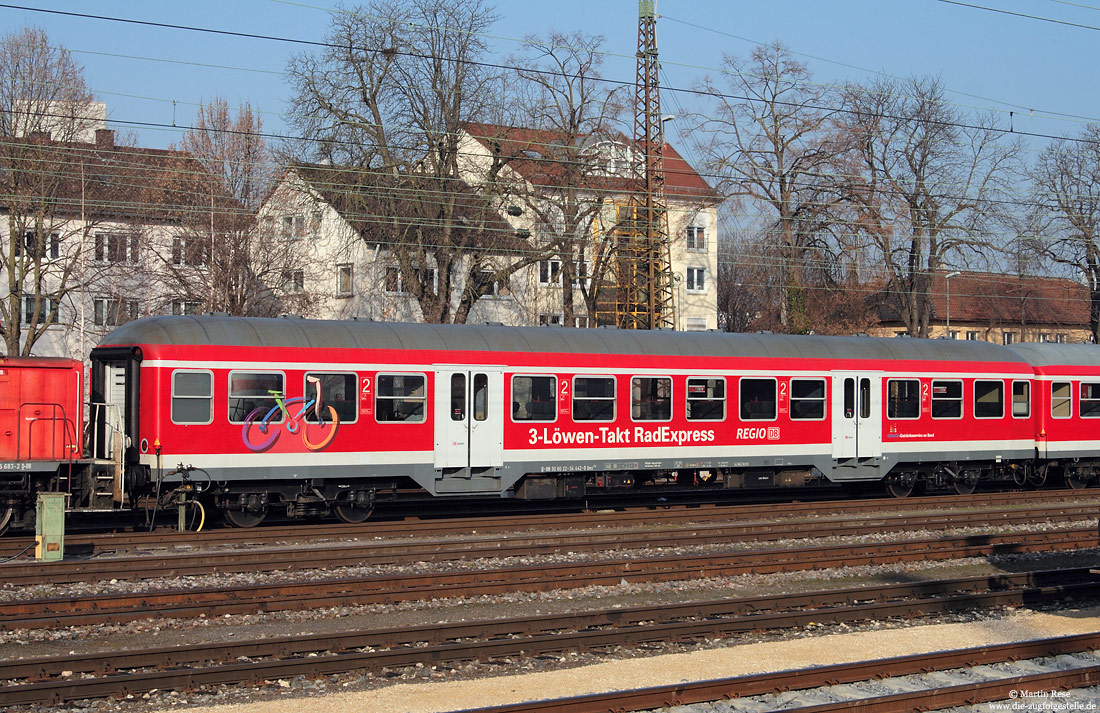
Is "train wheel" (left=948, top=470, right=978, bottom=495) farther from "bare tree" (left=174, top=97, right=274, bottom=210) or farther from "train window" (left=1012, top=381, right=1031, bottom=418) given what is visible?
"bare tree" (left=174, top=97, right=274, bottom=210)

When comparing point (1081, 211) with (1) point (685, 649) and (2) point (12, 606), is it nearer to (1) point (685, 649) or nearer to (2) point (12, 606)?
(1) point (685, 649)

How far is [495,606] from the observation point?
A: 1259 cm

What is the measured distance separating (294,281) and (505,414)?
67.4 feet

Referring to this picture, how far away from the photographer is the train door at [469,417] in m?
18.9

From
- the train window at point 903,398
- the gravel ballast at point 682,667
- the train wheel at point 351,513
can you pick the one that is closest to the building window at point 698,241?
the train window at point 903,398

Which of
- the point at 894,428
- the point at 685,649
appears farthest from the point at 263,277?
the point at 685,649

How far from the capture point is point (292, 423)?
17656 mm

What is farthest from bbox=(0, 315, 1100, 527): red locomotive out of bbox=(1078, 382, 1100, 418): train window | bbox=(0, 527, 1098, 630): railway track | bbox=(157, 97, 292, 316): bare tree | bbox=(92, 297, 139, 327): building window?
bbox=(92, 297, 139, 327): building window

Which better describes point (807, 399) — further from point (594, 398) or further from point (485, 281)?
point (485, 281)

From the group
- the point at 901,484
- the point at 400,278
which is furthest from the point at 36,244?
the point at 901,484

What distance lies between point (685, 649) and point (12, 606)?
285 inches

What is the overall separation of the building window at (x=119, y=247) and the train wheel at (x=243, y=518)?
2388cm

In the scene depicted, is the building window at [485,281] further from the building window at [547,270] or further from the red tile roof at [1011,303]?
the red tile roof at [1011,303]

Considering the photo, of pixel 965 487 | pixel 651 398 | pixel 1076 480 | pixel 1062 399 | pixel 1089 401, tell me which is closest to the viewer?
pixel 651 398
